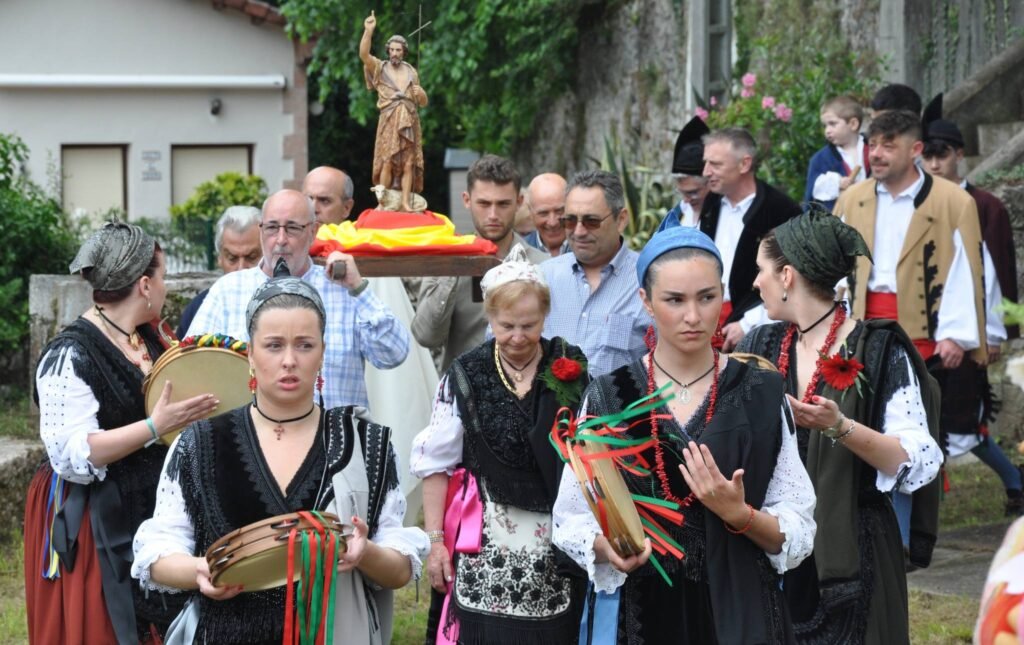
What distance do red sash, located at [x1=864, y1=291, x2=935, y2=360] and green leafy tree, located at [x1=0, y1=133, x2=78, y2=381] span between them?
6.80m

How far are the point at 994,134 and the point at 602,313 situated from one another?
719 centimetres

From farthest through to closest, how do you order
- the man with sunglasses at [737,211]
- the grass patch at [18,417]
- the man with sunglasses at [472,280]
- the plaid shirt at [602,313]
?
the grass patch at [18,417], the man with sunglasses at [737,211], the man with sunglasses at [472,280], the plaid shirt at [602,313]

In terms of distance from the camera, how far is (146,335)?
202 inches

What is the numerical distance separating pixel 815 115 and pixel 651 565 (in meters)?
7.93

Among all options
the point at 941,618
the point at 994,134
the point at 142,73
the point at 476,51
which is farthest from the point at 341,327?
the point at 142,73

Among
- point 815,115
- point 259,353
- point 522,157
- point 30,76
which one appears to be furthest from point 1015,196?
point 30,76

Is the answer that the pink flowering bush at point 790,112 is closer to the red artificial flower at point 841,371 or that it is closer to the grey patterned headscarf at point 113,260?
the red artificial flower at point 841,371

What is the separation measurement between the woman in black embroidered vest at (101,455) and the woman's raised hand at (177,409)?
35mm

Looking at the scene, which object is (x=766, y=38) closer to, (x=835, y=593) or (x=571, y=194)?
(x=571, y=194)

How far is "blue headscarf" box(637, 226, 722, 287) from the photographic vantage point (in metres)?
4.01

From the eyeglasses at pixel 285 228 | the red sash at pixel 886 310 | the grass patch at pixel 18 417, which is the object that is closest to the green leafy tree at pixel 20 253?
the grass patch at pixel 18 417

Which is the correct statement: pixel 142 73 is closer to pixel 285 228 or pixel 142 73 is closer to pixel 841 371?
Result: pixel 285 228

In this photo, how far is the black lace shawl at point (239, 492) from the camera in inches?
150

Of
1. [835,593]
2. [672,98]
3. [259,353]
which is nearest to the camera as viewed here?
[259,353]
